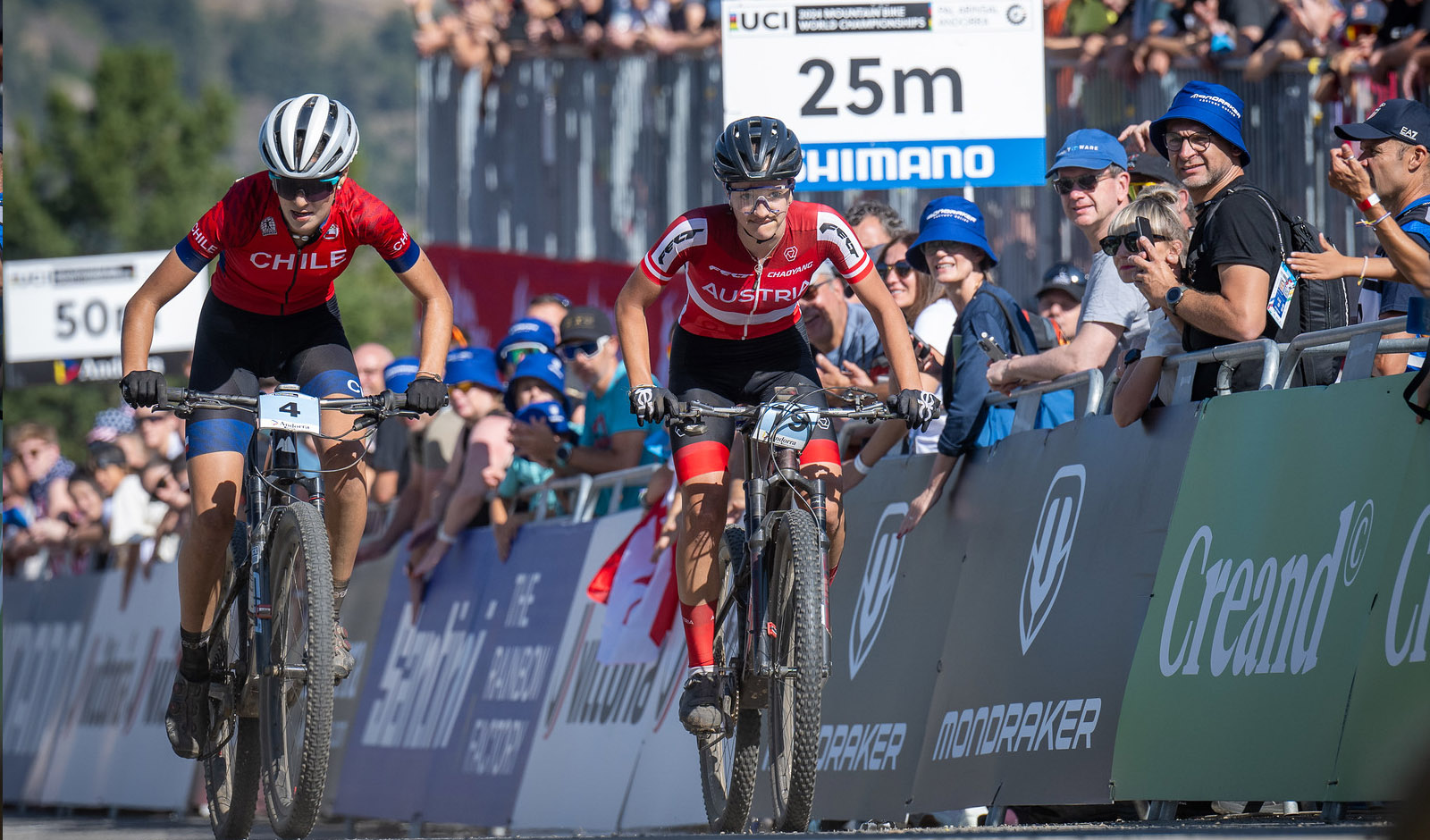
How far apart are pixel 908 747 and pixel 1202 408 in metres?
2.19

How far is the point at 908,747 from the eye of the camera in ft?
28.2

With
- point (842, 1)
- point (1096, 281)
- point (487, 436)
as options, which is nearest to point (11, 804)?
point (487, 436)

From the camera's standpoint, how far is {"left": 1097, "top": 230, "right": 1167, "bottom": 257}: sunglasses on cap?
25.0ft

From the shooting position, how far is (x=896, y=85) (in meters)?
10.6

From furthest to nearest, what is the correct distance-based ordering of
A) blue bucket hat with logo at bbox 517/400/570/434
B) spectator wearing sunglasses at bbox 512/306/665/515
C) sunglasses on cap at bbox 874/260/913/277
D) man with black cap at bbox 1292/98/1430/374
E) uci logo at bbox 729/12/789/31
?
blue bucket hat with logo at bbox 517/400/570/434, spectator wearing sunglasses at bbox 512/306/665/515, uci logo at bbox 729/12/789/31, sunglasses on cap at bbox 874/260/913/277, man with black cap at bbox 1292/98/1430/374

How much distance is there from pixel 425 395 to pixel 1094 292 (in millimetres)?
2876

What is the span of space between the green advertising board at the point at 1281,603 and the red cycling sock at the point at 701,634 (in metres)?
1.62

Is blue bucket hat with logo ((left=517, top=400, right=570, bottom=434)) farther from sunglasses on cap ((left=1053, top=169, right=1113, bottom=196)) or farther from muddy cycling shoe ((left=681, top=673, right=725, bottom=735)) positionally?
muddy cycling shoe ((left=681, top=673, right=725, bottom=735))

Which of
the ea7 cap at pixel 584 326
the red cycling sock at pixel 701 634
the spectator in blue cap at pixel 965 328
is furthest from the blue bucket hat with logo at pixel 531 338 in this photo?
the red cycling sock at pixel 701 634

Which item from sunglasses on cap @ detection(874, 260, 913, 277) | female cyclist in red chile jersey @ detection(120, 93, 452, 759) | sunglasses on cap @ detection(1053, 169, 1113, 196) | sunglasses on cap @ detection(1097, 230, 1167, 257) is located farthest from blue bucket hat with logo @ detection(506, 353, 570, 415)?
sunglasses on cap @ detection(1097, 230, 1167, 257)

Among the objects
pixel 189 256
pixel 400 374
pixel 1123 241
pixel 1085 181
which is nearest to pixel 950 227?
pixel 1085 181

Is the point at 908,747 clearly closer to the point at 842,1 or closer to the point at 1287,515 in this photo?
the point at 1287,515

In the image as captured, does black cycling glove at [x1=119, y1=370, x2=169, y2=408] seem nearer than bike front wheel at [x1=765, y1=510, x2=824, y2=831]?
No

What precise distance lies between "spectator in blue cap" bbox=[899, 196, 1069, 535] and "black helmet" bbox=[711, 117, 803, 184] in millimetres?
1652
